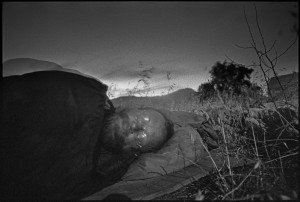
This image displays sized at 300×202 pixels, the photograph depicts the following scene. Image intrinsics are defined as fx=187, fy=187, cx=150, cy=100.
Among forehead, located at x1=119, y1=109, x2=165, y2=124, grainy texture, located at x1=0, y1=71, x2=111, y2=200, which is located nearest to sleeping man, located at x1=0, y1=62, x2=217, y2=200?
grainy texture, located at x1=0, y1=71, x2=111, y2=200

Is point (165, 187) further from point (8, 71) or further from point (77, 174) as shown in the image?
point (8, 71)

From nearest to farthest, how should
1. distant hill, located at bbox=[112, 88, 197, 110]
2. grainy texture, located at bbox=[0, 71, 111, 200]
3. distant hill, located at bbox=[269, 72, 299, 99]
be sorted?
grainy texture, located at bbox=[0, 71, 111, 200] → distant hill, located at bbox=[269, 72, 299, 99] → distant hill, located at bbox=[112, 88, 197, 110]

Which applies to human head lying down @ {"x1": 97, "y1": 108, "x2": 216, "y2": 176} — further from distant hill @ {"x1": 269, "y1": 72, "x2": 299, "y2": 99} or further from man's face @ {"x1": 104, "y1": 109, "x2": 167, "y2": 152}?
distant hill @ {"x1": 269, "y1": 72, "x2": 299, "y2": 99}

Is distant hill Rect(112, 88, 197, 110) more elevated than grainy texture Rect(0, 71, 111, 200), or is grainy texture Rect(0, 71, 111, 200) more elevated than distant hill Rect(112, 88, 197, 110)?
distant hill Rect(112, 88, 197, 110)

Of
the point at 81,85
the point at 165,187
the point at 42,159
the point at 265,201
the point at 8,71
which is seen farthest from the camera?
the point at 8,71

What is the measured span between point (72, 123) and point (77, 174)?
49cm

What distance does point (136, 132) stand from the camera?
7.87ft

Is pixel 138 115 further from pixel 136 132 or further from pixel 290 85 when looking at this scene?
pixel 290 85

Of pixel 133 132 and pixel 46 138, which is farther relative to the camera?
pixel 133 132

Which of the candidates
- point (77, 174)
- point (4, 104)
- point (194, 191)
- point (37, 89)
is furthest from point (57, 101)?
point (194, 191)

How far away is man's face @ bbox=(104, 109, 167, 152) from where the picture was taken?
2340 mm

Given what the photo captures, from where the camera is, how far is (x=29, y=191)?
1634 millimetres

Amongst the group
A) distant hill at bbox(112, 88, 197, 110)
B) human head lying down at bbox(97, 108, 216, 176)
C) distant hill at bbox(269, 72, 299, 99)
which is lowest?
human head lying down at bbox(97, 108, 216, 176)

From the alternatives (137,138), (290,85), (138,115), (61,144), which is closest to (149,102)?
(138,115)
